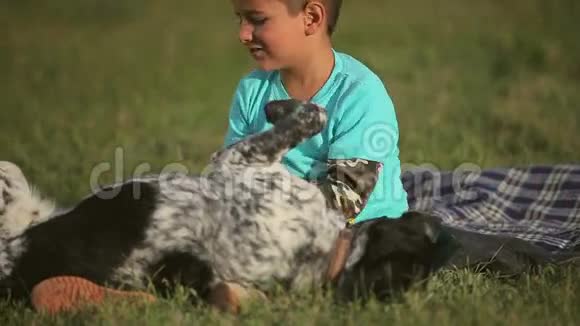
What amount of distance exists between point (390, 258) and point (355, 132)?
0.94 meters

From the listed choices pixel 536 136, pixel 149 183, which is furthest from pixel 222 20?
pixel 149 183

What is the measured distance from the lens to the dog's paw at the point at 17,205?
13.6ft

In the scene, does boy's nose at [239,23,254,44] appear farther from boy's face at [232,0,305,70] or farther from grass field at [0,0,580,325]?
grass field at [0,0,580,325]

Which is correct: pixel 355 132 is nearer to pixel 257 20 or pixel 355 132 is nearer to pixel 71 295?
pixel 257 20

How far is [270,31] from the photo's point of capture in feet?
15.3

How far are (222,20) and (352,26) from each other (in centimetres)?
183

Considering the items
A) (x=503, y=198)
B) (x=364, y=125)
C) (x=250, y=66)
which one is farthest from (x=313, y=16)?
(x=250, y=66)

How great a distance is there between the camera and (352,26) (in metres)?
11.5

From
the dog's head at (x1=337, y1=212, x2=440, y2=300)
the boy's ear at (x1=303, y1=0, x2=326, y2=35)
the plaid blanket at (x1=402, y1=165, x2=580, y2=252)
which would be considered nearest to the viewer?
the dog's head at (x1=337, y1=212, x2=440, y2=300)

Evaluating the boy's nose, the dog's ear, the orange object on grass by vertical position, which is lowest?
the orange object on grass

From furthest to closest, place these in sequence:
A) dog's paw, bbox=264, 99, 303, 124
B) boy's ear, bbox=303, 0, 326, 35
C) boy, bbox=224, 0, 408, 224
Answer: boy's ear, bbox=303, 0, 326, 35 → boy, bbox=224, 0, 408, 224 → dog's paw, bbox=264, 99, 303, 124

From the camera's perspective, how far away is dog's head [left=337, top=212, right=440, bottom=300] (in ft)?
12.2

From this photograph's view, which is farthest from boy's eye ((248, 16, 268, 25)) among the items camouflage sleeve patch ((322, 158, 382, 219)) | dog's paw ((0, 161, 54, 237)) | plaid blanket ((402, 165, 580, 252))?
plaid blanket ((402, 165, 580, 252))

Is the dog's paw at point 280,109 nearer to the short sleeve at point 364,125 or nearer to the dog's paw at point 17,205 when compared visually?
the short sleeve at point 364,125
